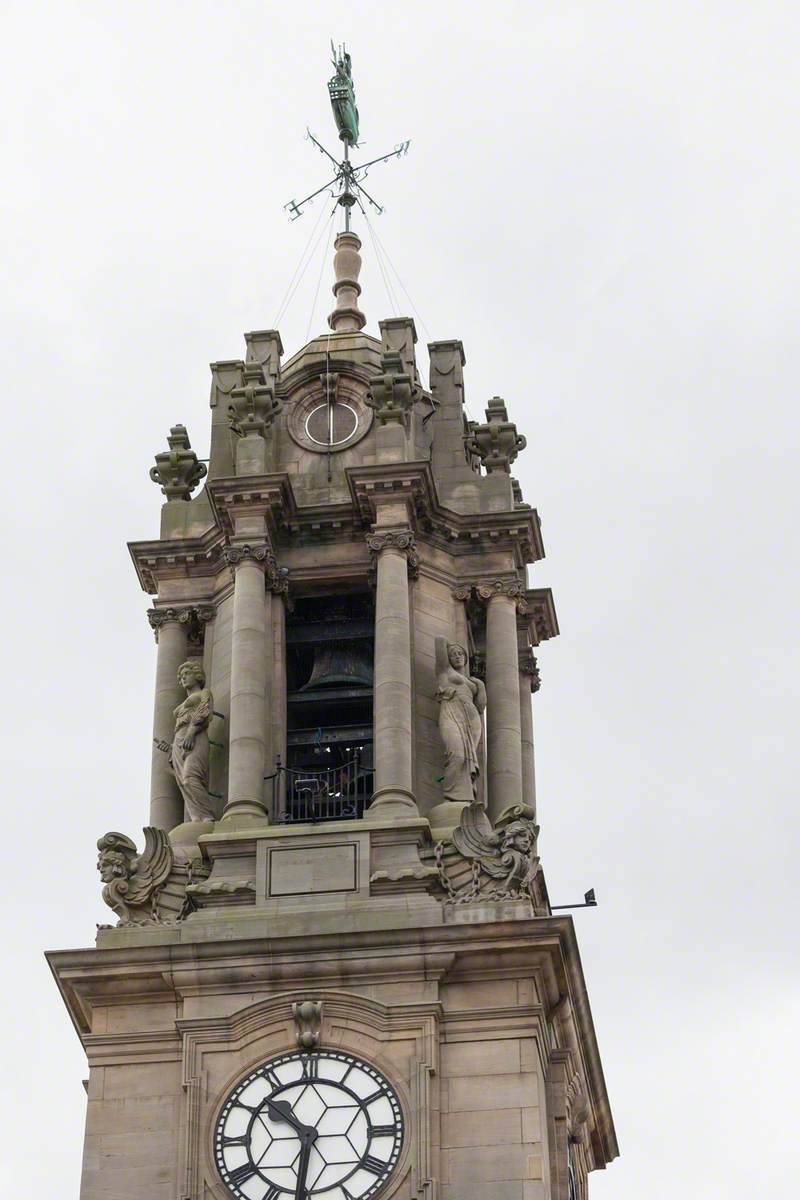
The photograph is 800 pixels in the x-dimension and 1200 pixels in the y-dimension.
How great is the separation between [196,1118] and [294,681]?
9.35 metres

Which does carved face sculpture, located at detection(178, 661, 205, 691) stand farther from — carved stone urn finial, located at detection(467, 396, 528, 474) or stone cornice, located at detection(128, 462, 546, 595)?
carved stone urn finial, located at detection(467, 396, 528, 474)

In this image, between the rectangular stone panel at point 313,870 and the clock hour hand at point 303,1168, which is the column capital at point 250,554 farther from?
the clock hour hand at point 303,1168

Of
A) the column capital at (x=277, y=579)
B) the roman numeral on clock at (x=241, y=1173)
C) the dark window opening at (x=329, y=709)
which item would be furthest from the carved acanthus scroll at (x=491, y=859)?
the column capital at (x=277, y=579)

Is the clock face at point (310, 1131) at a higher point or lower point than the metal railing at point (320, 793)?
lower

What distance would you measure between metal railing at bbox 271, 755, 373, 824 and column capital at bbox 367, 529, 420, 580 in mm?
3225

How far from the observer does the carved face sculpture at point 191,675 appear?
55562 mm

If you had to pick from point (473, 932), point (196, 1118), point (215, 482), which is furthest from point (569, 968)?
point (215, 482)

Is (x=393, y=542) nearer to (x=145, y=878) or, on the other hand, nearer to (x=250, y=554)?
(x=250, y=554)

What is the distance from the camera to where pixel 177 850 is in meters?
53.1

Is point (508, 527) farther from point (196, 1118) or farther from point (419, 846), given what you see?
point (196, 1118)

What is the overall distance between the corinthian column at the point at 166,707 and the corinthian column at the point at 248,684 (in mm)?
1394

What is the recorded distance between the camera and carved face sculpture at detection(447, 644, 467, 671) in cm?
5519

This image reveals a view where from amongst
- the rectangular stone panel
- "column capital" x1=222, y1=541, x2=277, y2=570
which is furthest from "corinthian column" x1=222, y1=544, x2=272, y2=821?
the rectangular stone panel

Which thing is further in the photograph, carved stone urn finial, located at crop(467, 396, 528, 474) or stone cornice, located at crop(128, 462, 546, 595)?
A: carved stone urn finial, located at crop(467, 396, 528, 474)
